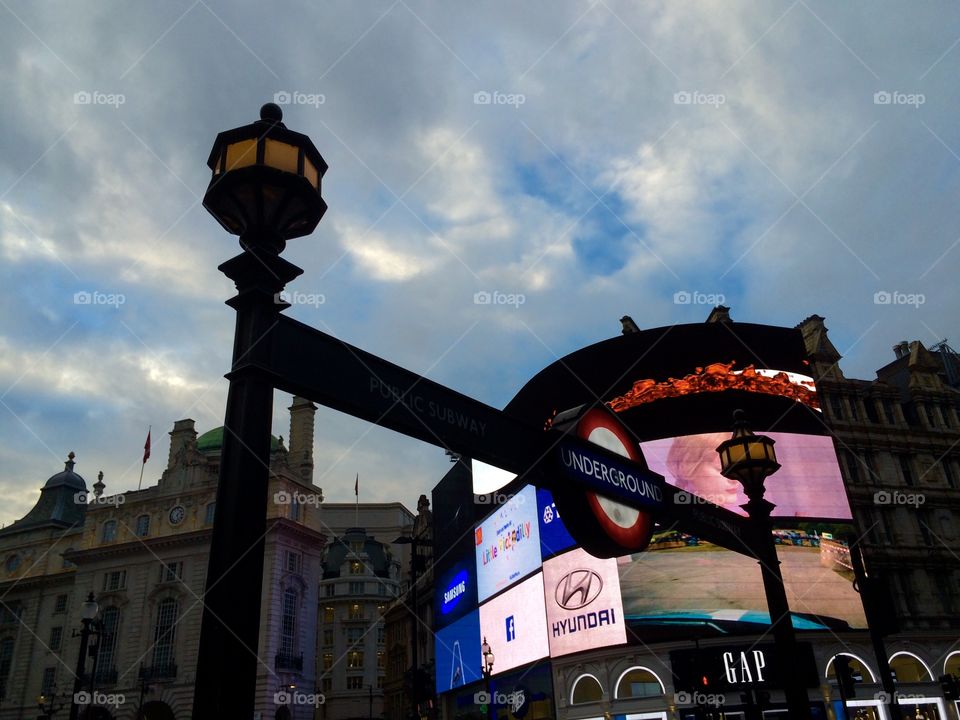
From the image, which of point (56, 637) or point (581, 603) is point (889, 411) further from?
point (56, 637)

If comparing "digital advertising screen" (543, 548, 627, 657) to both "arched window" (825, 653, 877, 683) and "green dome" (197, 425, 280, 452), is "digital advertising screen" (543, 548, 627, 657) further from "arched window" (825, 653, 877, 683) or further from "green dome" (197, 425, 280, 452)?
"green dome" (197, 425, 280, 452)

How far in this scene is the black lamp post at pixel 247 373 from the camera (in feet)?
9.55

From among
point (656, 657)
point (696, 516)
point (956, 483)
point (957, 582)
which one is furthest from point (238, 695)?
point (956, 483)

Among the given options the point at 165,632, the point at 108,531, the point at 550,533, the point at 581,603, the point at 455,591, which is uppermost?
the point at 108,531

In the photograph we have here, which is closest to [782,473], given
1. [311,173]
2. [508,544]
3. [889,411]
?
[889,411]

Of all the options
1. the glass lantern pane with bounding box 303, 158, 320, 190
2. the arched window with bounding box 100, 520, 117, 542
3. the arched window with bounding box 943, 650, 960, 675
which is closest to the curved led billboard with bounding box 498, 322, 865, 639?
the arched window with bounding box 943, 650, 960, 675

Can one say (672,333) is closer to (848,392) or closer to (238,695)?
(848,392)

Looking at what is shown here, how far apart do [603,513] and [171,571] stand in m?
50.9

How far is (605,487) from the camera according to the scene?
513 cm

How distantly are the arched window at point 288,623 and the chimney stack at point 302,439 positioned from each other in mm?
10065

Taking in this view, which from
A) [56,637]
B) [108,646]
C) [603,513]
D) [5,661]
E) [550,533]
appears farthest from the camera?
[5,661]

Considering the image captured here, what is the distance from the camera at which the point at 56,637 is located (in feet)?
179

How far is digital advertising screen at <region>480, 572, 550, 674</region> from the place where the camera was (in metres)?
42.0

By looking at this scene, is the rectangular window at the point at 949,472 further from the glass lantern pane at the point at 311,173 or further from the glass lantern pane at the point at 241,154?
the glass lantern pane at the point at 241,154
